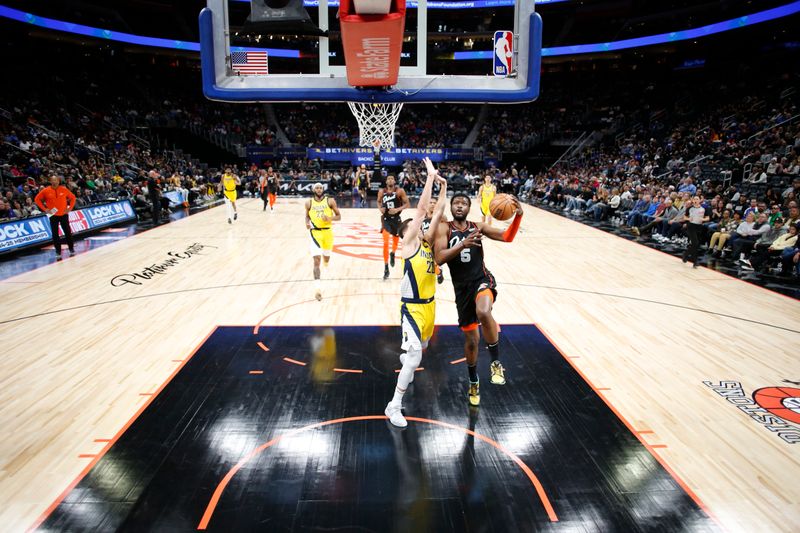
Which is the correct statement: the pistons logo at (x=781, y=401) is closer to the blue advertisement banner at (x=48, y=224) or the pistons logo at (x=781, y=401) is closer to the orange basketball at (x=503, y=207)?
the orange basketball at (x=503, y=207)

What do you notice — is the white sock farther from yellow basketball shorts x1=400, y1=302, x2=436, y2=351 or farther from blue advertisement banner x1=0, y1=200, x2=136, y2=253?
blue advertisement banner x1=0, y1=200, x2=136, y2=253

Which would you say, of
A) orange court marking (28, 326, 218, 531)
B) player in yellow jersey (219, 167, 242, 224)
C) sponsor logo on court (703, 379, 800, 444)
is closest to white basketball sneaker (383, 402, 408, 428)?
orange court marking (28, 326, 218, 531)

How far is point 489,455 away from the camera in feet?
13.1

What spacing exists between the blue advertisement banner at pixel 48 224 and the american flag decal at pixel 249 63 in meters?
7.50

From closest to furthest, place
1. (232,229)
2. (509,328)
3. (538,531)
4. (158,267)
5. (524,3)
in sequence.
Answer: (538,531)
(524,3)
(509,328)
(158,267)
(232,229)

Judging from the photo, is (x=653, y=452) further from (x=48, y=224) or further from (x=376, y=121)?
(x=48, y=224)

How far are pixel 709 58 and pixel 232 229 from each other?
101 feet

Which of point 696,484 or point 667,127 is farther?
point 667,127

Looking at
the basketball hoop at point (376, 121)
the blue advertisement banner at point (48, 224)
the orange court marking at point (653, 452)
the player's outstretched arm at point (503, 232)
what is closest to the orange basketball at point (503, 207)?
the player's outstretched arm at point (503, 232)

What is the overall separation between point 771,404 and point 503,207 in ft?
10.3

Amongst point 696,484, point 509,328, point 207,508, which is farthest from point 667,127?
point 207,508

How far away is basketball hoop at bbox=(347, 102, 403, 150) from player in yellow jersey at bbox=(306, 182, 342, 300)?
1772mm

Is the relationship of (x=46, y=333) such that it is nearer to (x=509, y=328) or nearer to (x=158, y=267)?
(x=158, y=267)

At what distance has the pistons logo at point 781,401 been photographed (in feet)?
15.3
